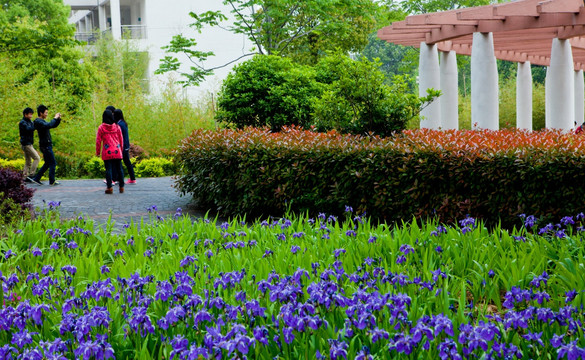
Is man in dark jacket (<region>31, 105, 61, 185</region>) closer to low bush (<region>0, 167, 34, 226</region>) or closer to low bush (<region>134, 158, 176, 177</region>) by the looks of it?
low bush (<region>134, 158, 176, 177</region>)

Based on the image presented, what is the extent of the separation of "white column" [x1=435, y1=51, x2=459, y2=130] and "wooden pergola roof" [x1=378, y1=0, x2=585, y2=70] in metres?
0.44

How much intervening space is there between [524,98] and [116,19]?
2223 cm

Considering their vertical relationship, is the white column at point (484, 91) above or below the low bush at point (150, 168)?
above

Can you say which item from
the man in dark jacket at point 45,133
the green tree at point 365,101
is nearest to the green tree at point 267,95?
the man in dark jacket at point 45,133

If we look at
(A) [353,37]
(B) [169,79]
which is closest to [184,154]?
(B) [169,79]

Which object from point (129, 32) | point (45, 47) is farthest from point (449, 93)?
point (129, 32)

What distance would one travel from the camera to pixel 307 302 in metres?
2.77

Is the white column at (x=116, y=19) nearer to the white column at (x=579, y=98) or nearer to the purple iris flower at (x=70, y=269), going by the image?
the white column at (x=579, y=98)

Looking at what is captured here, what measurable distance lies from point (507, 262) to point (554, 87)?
1603 centimetres

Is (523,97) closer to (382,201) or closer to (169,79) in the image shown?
(169,79)

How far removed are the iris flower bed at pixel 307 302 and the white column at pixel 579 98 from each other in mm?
24010

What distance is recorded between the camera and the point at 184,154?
9.70m

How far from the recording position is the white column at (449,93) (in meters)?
19.8

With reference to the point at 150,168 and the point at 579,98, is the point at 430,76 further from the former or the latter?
the point at 579,98
